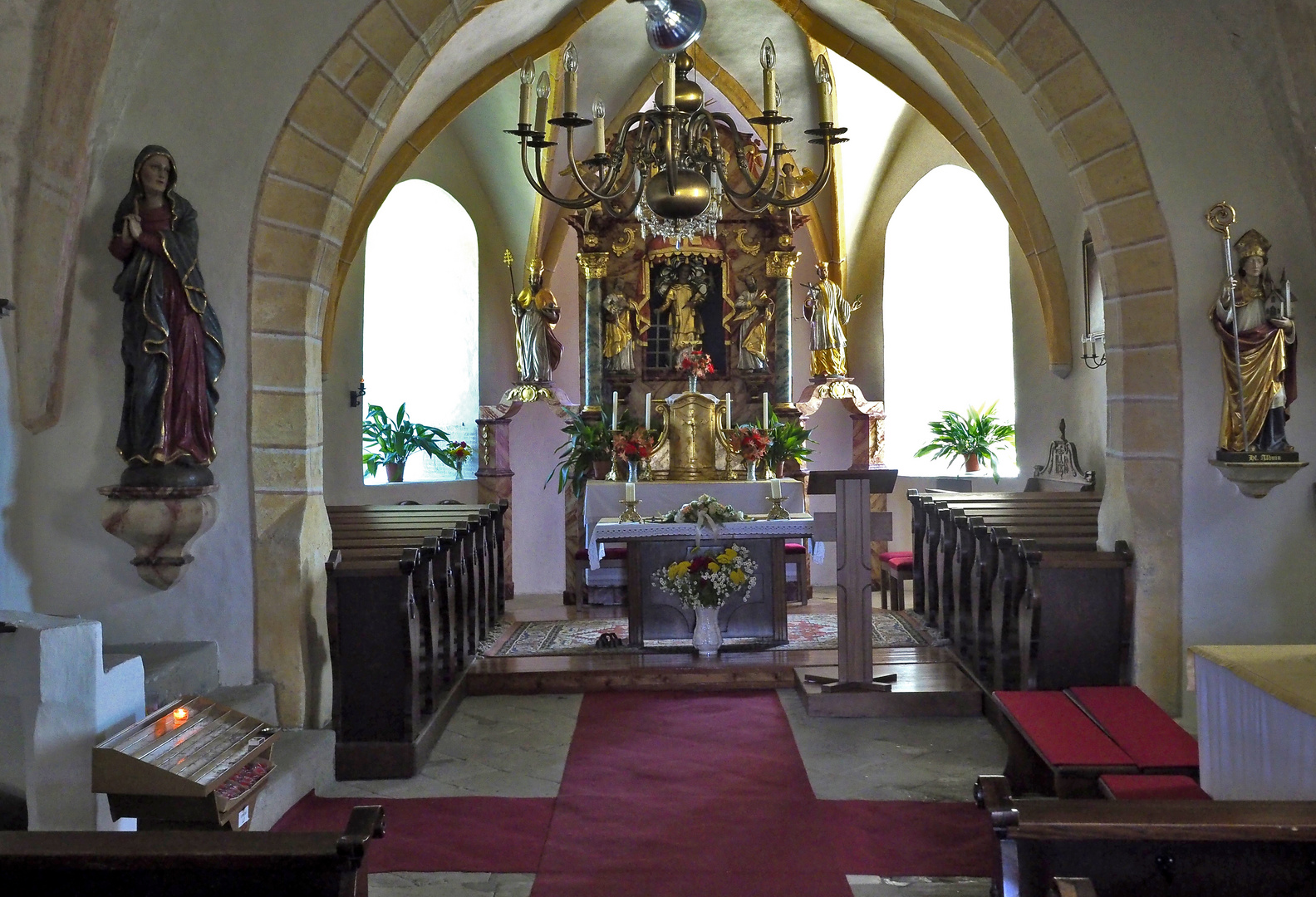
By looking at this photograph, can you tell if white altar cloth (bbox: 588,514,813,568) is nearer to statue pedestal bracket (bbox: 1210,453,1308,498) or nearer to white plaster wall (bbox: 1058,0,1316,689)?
white plaster wall (bbox: 1058,0,1316,689)

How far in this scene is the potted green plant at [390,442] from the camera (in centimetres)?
1042

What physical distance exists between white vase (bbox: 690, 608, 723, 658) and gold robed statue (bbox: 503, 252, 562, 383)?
15.2 ft

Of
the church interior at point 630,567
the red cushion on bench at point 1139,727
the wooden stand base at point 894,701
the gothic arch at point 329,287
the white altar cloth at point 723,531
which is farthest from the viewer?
the white altar cloth at point 723,531

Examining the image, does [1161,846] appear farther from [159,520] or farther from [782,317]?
[782,317]

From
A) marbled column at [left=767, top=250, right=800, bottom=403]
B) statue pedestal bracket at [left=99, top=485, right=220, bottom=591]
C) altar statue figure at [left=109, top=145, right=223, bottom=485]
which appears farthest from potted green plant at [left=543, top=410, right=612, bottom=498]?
altar statue figure at [left=109, top=145, right=223, bottom=485]

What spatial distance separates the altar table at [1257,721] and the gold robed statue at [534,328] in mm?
8148

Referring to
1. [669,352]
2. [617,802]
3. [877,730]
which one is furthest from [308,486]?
[669,352]

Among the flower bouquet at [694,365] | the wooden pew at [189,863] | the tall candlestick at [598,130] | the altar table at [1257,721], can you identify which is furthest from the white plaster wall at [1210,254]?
the flower bouquet at [694,365]

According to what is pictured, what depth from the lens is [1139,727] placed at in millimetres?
4066

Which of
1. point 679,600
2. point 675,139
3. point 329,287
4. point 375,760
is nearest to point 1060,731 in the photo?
point 675,139

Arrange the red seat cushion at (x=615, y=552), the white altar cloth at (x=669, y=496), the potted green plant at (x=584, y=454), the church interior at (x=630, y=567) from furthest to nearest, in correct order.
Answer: the potted green plant at (x=584, y=454) < the white altar cloth at (x=669, y=496) < the red seat cushion at (x=615, y=552) < the church interior at (x=630, y=567)

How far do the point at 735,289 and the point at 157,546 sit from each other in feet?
25.0

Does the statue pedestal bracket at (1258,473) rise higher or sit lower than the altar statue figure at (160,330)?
lower

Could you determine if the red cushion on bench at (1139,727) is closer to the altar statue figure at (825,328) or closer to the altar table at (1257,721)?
the altar table at (1257,721)
